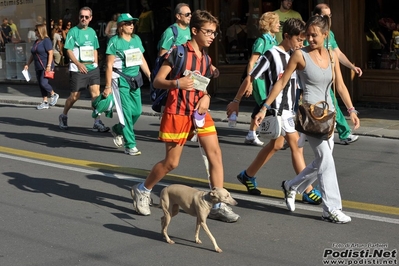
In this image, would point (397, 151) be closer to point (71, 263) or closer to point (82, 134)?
point (82, 134)

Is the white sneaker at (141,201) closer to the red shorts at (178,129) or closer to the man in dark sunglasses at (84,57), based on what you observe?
the red shorts at (178,129)

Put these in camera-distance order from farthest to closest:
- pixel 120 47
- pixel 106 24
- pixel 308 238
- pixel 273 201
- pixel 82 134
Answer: pixel 106 24 → pixel 82 134 → pixel 120 47 → pixel 273 201 → pixel 308 238

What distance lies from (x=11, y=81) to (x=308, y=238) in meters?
16.9

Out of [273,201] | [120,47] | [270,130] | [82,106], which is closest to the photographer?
[270,130]

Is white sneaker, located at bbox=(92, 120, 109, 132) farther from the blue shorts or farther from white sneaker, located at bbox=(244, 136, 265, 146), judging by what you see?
white sneaker, located at bbox=(244, 136, 265, 146)

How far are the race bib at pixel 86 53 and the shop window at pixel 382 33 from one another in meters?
5.39

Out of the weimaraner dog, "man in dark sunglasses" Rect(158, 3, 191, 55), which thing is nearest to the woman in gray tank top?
the weimaraner dog

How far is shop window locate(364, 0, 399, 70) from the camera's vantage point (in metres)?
14.8

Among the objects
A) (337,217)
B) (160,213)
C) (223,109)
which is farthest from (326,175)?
(223,109)

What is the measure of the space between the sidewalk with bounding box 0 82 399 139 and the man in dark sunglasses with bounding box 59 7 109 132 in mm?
2297

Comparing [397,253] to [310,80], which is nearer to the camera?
[397,253]

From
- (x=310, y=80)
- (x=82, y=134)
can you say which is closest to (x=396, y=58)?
(x=82, y=134)

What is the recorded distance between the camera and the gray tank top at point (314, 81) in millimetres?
6809

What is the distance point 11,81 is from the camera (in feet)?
72.5
